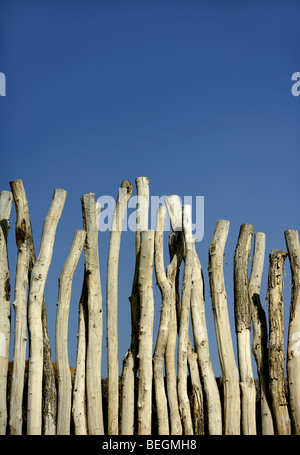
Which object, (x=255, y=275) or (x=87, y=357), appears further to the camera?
(x=255, y=275)

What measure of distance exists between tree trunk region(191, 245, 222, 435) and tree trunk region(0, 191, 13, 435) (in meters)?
1.72

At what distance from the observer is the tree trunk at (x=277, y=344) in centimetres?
540

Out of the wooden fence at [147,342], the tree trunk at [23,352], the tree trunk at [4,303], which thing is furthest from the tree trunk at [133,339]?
the tree trunk at [4,303]

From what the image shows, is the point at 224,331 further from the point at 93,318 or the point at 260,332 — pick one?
the point at 93,318

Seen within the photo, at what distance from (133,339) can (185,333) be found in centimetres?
49

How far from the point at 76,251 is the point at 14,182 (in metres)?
0.88

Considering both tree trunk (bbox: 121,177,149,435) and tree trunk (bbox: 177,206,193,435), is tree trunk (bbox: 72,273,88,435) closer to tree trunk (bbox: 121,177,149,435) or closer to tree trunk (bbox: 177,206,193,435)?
tree trunk (bbox: 121,177,149,435)

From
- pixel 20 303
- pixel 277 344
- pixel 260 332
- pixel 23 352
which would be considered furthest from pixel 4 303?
pixel 277 344

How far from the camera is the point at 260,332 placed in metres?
5.65

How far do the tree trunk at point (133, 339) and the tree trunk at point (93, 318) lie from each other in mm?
229

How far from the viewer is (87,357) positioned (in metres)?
5.24

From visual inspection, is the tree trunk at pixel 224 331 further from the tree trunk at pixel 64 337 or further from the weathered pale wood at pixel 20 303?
the weathered pale wood at pixel 20 303
